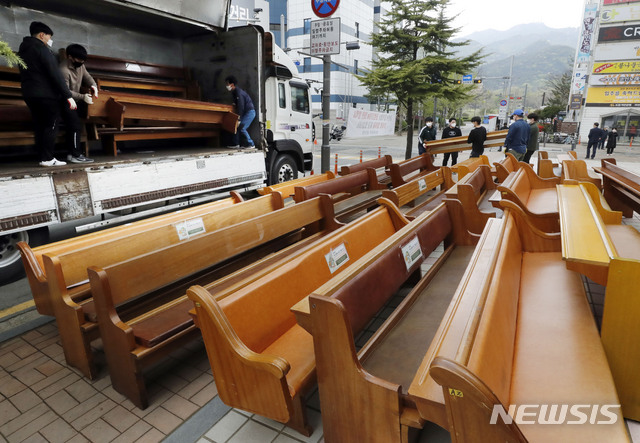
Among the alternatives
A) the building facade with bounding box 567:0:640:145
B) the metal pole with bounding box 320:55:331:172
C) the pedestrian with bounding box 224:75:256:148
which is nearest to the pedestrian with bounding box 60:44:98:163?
the pedestrian with bounding box 224:75:256:148

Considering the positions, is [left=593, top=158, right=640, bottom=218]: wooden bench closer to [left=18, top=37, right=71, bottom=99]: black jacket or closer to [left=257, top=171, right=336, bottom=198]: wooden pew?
[left=257, top=171, right=336, bottom=198]: wooden pew

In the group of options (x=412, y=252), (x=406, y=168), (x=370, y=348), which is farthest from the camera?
(x=406, y=168)

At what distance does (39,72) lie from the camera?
489cm

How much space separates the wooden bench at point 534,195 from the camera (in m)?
3.59

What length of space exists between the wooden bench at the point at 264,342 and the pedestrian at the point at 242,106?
555cm

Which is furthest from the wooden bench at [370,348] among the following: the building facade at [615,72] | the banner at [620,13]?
the banner at [620,13]

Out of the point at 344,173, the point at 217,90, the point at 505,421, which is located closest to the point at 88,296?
the point at 505,421

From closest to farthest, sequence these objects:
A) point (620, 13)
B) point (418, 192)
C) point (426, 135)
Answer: point (418, 192) < point (426, 135) < point (620, 13)

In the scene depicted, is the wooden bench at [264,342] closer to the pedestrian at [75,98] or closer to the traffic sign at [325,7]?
the pedestrian at [75,98]

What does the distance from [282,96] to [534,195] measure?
18.2 feet

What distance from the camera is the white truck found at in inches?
173

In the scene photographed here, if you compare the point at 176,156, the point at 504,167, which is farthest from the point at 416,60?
the point at 176,156

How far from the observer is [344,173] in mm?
6211

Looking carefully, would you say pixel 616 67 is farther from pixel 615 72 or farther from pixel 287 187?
pixel 287 187
